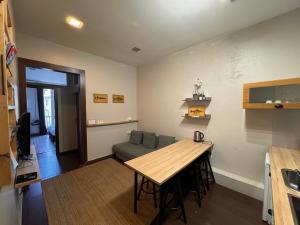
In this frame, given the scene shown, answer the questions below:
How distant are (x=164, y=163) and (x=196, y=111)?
151 centimetres

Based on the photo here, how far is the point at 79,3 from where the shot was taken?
168cm

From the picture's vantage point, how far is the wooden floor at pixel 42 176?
1.80 meters

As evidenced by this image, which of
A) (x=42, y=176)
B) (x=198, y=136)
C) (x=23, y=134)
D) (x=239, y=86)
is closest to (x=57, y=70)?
(x=23, y=134)

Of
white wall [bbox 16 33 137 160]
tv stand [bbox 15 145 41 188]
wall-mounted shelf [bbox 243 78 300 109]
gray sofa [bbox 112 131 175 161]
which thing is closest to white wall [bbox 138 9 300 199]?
wall-mounted shelf [bbox 243 78 300 109]

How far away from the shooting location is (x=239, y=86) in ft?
7.55

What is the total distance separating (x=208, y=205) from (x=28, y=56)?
4.03 metres

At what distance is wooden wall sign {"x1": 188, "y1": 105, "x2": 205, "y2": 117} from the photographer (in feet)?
8.98

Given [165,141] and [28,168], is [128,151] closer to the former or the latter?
[165,141]

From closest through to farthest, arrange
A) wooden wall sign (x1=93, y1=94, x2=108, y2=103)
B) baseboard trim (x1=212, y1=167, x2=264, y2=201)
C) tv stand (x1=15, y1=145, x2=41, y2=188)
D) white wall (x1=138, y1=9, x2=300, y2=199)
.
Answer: tv stand (x1=15, y1=145, x2=41, y2=188), white wall (x1=138, y1=9, x2=300, y2=199), baseboard trim (x1=212, y1=167, x2=264, y2=201), wooden wall sign (x1=93, y1=94, x2=108, y2=103)

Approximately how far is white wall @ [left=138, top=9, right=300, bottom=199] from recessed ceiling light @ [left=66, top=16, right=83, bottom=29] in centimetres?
203

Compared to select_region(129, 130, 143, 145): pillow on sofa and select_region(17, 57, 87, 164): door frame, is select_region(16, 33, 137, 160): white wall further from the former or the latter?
select_region(129, 130, 143, 145): pillow on sofa

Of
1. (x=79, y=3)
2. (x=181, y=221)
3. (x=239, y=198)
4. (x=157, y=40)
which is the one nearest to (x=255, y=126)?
(x=239, y=198)

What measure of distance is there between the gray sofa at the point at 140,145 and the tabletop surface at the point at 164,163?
940 millimetres

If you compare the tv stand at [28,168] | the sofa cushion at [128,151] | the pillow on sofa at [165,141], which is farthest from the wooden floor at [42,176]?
the pillow on sofa at [165,141]
